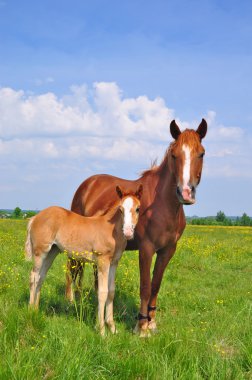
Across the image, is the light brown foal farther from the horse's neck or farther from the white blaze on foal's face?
the horse's neck

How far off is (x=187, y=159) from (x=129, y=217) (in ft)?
3.51

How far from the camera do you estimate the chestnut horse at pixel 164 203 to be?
16.5 ft

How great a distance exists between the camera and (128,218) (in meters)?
5.18

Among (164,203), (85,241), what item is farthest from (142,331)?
(164,203)

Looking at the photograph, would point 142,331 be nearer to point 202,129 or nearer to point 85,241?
point 85,241

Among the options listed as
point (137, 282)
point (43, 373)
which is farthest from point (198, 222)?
point (43, 373)

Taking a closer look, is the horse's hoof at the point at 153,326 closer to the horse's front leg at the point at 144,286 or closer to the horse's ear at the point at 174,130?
the horse's front leg at the point at 144,286

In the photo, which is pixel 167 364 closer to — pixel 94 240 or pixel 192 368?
pixel 192 368

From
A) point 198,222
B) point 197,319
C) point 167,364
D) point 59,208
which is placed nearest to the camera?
point 167,364

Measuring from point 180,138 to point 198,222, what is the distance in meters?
74.8

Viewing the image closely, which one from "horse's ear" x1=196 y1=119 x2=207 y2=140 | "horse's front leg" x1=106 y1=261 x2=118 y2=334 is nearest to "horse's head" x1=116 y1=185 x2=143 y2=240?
"horse's front leg" x1=106 y1=261 x2=118 y2=334

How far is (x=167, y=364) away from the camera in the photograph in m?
4.21

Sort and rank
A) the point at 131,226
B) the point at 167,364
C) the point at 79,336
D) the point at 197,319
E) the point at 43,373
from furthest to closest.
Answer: the point at 197,319 → the point at 131,226 → the point at 79,336 → the point at 167,364 → the point at 43,373

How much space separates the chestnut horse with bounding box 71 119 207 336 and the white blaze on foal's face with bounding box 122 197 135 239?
0.44 metres
